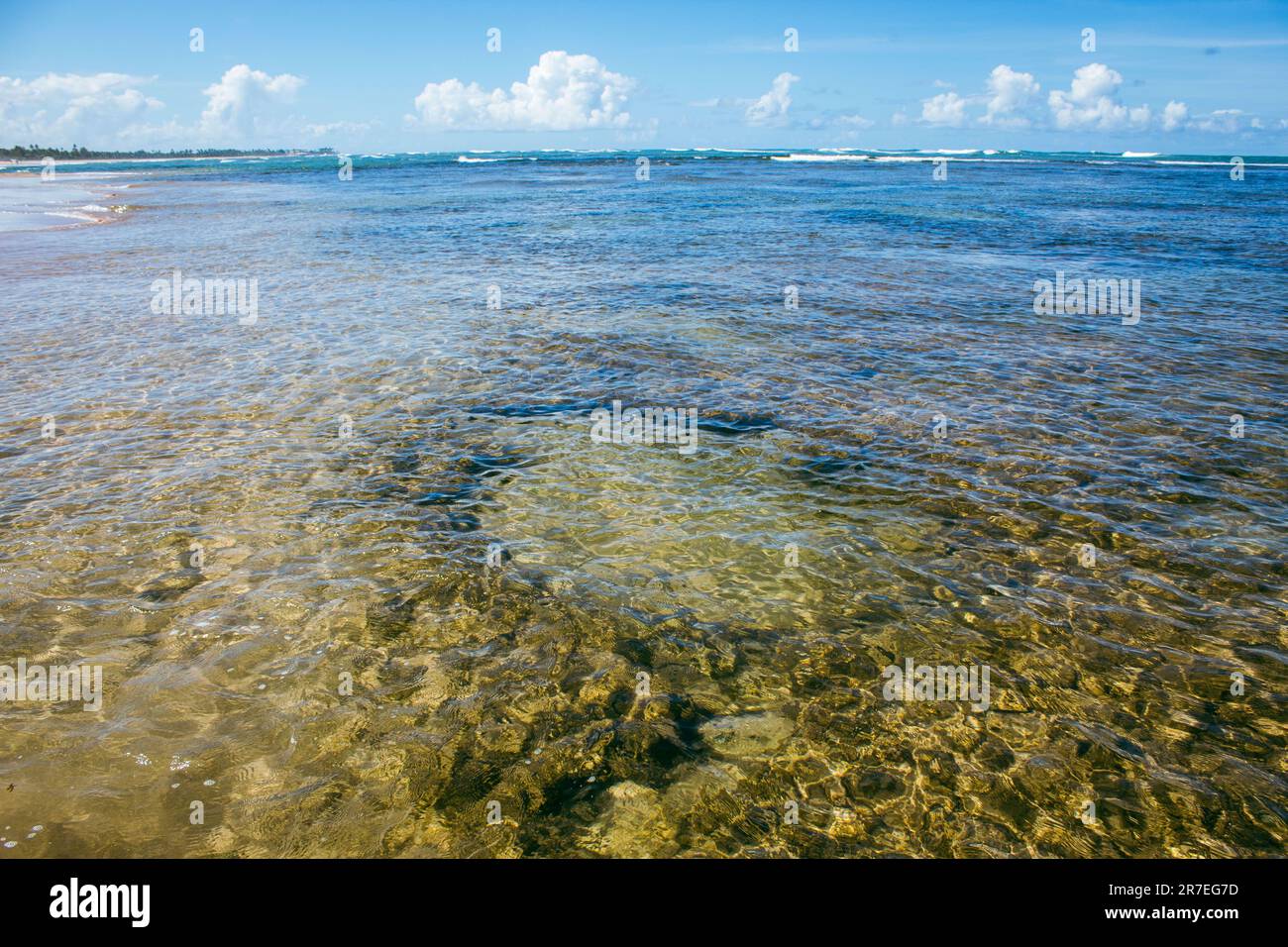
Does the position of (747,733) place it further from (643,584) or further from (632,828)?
(643,584)

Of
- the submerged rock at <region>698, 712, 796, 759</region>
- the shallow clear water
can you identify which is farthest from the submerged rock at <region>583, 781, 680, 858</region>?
the submerged rock at <region>698, 712, 796, 759</region>

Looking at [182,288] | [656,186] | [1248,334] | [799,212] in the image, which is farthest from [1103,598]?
[656,186]

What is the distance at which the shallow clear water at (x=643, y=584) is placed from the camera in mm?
4645

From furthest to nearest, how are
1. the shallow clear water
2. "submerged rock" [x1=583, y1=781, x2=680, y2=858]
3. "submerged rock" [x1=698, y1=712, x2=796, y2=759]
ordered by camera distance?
"submerged rock" [x1=698, y1=712, x2=796, y2=759]
the shallow clear water
"submerged rock" [x1=583, y1=781, x2=680, y2=858]

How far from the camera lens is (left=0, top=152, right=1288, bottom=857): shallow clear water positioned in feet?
15.2

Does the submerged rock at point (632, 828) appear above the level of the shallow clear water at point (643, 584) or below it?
below

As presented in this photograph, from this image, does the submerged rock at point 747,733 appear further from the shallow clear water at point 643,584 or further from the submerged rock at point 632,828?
the submerged rock at point 632,828

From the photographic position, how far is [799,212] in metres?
42.2

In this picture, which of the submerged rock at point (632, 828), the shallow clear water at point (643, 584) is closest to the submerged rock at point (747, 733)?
the shallow clear water at point (643, 584)

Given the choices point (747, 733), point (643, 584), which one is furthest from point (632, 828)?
point (643, 584)

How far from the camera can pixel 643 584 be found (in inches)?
277

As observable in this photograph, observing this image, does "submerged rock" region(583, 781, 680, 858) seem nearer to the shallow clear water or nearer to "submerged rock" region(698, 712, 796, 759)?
the shallow clear water
